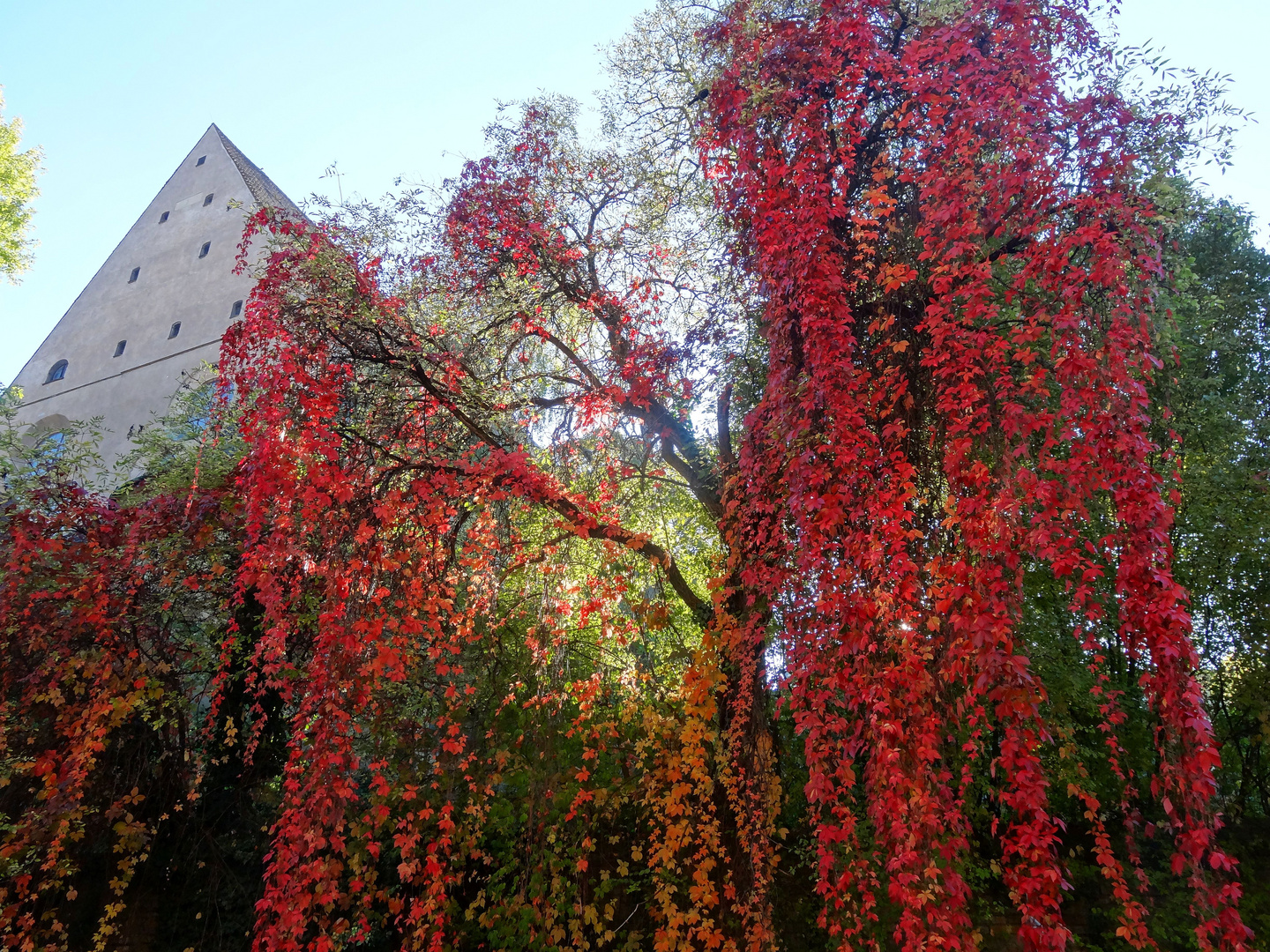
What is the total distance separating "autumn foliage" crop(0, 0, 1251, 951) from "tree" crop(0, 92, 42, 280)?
11.2 metres

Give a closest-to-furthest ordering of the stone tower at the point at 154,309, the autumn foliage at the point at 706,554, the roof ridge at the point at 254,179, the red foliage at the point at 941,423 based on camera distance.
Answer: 1. the red foliage at the point at 941,423
2. the autumn foliage at the point at 706,554
3. the stone tower at the point at 154,309
4. the roof ridge at the point at 254,179

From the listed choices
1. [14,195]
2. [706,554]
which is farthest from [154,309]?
→ [706,554]

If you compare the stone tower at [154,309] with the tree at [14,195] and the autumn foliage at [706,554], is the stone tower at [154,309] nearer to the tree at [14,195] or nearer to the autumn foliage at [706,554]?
the tree at [14,195]

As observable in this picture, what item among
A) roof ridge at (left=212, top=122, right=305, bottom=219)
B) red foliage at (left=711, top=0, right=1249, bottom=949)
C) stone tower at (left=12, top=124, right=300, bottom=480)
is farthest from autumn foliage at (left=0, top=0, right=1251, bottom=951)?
roof ridge at (left=212, top=122, right=305, bottom=219)

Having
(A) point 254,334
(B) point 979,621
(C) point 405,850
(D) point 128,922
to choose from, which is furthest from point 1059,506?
(D) point 128,922

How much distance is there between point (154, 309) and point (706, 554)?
13.3 metres

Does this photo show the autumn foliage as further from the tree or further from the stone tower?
the tree

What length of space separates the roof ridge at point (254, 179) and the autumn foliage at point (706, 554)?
10472 mm

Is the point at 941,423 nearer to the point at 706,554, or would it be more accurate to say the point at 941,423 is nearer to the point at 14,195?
the point at 706,554

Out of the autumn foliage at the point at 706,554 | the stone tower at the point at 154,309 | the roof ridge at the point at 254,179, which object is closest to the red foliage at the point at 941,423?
the autumn foliage at the point at 706,554

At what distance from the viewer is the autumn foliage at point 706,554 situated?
3186 millimetres

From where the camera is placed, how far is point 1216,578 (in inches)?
286

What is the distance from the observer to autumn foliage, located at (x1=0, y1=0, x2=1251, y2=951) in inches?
125

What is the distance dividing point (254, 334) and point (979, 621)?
546cm
